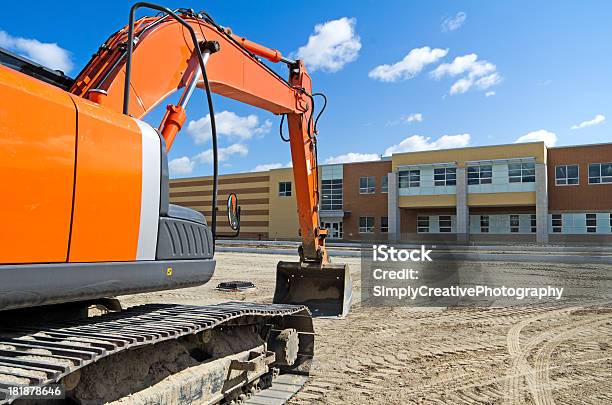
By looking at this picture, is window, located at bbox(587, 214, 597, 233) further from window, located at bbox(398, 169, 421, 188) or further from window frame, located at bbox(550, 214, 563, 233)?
window, located at bbox(398, 169, 421, 188)

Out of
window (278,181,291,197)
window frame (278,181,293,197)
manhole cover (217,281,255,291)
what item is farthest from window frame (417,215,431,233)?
manhole cover (217,281,255,291)

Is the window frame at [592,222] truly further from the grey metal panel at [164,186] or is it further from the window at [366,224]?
the grey metal panel at [164,186]

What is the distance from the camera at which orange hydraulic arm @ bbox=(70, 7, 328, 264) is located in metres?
4.29

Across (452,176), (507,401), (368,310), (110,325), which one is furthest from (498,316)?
(452,176)

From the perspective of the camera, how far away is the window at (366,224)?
4988 centimetres

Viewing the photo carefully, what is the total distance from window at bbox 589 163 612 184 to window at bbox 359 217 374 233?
19.2 metres

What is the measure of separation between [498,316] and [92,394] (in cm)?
845

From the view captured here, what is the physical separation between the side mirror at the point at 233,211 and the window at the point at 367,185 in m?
46.4

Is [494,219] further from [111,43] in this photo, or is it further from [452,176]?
[111,43]

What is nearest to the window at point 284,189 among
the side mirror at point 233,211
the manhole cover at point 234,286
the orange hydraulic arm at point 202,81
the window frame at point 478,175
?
the window frame at point 478,175

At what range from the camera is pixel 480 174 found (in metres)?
43.7

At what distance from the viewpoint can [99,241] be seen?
2854 mm

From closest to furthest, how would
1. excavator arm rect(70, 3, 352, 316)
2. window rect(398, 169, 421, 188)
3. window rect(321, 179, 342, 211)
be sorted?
excavator arm rect(70, 3, 352, 316) < window rect(398, 169, 421, 188) < window rect(321, 179, 342, 211)

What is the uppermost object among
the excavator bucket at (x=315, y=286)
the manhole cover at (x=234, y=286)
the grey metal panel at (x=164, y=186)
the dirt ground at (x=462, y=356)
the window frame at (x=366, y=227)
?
the window frame at (x=366, y=227)
